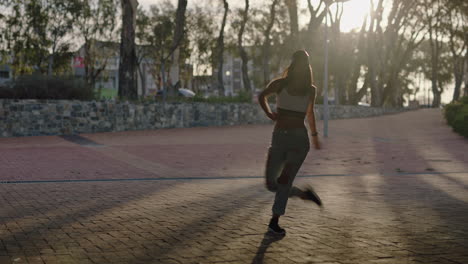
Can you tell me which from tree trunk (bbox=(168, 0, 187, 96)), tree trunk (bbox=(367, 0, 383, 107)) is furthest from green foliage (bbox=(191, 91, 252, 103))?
tree trunk (bbox=(367, 0, 383, 107))

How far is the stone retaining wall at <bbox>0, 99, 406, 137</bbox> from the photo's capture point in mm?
20797

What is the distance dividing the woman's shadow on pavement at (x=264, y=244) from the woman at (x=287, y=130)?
0.26 feet

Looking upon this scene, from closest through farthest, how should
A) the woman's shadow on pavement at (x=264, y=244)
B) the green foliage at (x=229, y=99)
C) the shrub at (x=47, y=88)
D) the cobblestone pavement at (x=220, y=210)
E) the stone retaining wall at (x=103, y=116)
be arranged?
the woman's shadow on pavement at (x=264, y=244) → the cobblestone pavement at (x=220, y=210) → the stone retaining wall at (x=103, y=116) → the shrub at (x=47, y=88) → the green foliage at (x=229, y=99)

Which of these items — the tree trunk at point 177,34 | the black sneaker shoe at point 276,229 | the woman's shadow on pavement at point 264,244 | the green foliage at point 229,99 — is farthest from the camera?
the green foliage at point 229,99

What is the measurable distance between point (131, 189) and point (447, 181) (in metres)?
4.77

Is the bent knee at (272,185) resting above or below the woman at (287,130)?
below

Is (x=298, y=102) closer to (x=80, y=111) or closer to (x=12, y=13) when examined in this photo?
(x=80, y=111)

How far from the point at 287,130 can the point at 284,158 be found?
0.88 feet

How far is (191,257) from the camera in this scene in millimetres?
4762

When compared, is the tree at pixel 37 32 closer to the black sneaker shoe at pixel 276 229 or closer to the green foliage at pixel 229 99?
the green foliage at pixel 229 99

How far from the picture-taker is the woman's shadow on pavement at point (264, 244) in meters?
A: 4.70

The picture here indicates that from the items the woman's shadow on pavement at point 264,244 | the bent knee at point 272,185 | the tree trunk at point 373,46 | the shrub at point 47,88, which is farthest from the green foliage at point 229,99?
the woman's shadow on pavement at point 264,244

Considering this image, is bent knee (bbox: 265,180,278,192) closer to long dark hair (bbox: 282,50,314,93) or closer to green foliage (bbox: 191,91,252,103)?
long dark hair (bbox: 282,50,314,93)

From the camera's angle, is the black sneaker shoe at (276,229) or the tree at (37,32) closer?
the black sneaker shoe at (276,229)
